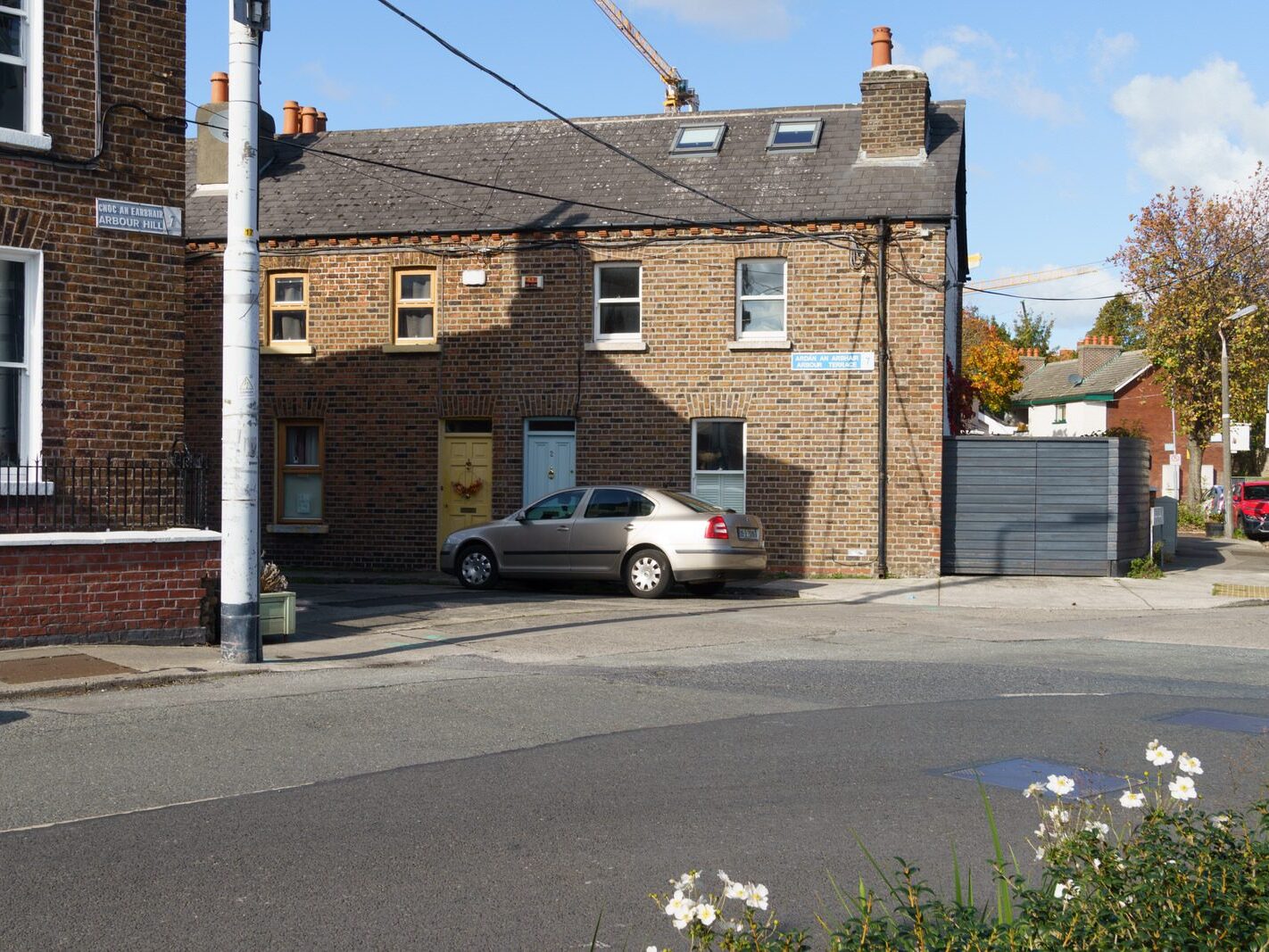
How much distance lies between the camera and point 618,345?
22.7 meters

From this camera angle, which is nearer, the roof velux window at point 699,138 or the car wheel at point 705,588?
the car wheel at point 705,588

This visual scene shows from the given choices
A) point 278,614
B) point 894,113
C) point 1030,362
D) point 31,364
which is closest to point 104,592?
point 278,614

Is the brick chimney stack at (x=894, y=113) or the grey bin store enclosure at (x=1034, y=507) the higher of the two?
the brick chimney stack at (x=894, y=113)

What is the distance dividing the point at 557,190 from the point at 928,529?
8506 mm

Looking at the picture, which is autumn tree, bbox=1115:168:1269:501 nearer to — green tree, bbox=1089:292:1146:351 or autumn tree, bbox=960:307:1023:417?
autumn tree, bbox=960:307:1023:417

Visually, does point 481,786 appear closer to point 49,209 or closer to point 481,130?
point 49,209

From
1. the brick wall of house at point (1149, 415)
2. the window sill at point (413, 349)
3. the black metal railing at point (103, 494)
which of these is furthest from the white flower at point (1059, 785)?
the brick wall of house at point (1149, 415)

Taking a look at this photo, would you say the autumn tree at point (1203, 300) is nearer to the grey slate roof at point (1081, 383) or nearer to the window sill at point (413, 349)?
the grey slate roof at point (1081, 383)

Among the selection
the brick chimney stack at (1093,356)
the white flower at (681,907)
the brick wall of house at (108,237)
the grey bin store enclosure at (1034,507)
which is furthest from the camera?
the brick chimney stack at (1093,356)

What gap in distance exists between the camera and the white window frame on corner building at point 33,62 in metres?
11.9

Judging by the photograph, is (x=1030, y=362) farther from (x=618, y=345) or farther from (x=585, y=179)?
(x=618, y=345)

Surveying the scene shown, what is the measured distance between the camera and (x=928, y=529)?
2162 cm

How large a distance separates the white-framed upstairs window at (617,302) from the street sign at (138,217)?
10614 millimetres

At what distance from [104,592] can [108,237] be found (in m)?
3.23
